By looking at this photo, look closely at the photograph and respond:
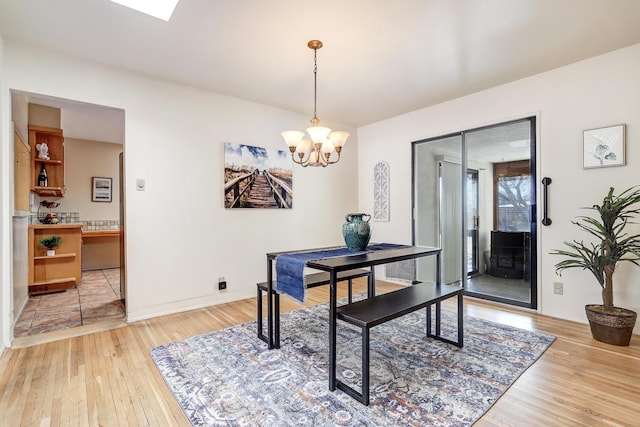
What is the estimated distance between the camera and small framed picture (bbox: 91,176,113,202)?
5961mm

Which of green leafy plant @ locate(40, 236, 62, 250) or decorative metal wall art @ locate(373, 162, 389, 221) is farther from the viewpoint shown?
decorative metal wall art @ locate(373, 162, 389, 221)

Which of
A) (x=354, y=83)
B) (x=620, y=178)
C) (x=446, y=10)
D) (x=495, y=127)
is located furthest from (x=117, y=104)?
(x=620, y=178)

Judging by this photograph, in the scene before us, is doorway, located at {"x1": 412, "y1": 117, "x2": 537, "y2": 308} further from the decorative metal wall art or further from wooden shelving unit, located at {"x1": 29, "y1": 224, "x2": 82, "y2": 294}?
wooden shelving unit, located at {"x1": 29, "y1": 224, "x2": 82, "y2": 294}

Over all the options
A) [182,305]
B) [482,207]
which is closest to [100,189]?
[182,305]

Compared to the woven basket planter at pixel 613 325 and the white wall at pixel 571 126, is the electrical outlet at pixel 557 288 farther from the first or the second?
the woven basket planter at pixel 613 325

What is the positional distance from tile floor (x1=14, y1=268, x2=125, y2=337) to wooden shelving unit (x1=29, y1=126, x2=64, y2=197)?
61.2 inches

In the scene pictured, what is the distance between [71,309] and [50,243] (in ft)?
4.72

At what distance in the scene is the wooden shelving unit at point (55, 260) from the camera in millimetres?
4168

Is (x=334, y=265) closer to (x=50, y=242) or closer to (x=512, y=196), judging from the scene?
(x=512, y=196)

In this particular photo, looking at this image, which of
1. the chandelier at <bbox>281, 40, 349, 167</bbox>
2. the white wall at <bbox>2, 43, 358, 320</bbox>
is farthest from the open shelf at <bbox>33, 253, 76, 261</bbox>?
the chandelier at <bbox>281, 40, 349, 167</bbox>

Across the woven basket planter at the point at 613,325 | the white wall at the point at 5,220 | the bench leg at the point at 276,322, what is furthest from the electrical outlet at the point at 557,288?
the white wall at the point at 5,220

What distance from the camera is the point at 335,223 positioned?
196 inches

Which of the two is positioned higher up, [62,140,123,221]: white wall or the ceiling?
the ceiling

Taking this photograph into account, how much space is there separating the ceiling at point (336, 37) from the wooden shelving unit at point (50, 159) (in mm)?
2304
